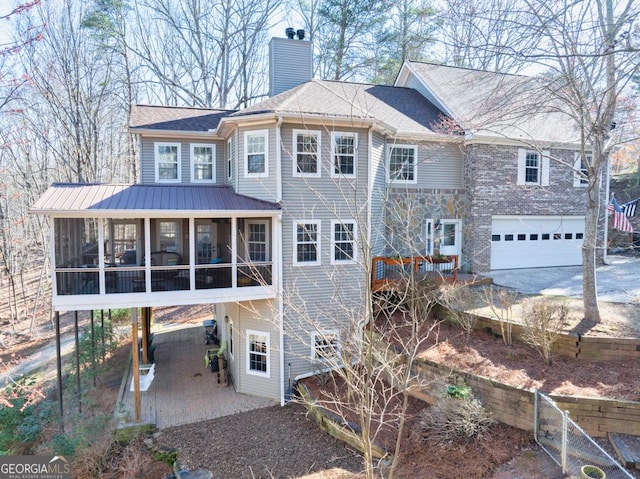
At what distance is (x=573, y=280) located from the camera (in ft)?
45.8

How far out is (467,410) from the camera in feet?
25.5

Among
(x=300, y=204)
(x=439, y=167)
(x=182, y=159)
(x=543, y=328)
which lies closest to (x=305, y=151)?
(x=300, y=204)

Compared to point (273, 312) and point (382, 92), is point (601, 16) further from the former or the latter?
point (273, 312)

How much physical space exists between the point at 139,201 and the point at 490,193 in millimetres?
11832

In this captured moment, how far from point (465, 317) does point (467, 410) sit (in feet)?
10.8

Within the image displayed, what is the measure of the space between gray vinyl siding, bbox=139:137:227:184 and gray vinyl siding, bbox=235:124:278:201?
268cm

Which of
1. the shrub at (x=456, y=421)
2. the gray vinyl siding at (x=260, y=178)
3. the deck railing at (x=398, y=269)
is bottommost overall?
the shrub at (x=456, y=421)

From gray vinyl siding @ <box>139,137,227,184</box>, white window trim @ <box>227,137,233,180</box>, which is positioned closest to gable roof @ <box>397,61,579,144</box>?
white window trim @ <box>227,137,233,180</box>

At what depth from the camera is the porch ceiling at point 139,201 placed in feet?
30.8

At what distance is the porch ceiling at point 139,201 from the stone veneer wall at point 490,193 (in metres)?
7.94

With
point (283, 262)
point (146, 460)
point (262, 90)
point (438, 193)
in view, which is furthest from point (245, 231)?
point (262, 90)

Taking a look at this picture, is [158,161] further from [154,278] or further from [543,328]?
[543,328]

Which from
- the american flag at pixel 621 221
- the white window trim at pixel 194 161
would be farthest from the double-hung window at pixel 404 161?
the american flag at pixel 621 221

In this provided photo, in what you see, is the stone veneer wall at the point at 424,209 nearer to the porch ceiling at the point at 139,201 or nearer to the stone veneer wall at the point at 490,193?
the stone veneer wall at the point at 490,193
